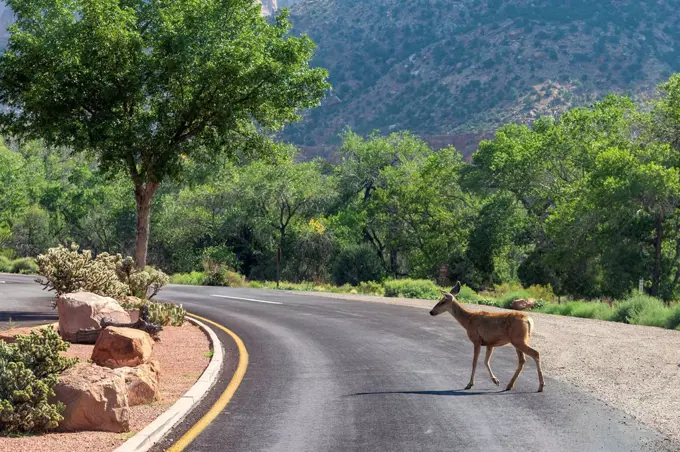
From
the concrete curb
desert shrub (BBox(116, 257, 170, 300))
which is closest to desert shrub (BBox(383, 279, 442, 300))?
desert shrub (BBox(116, 257, 170, 300))

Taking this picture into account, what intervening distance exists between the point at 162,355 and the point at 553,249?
3326 centimetres

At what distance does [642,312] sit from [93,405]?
60.2 feet

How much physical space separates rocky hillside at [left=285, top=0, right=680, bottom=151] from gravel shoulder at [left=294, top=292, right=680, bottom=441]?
8648 cm

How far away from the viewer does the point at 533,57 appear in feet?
389

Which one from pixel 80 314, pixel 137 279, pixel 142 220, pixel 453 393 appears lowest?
pixel 453 393

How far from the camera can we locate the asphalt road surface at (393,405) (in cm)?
751

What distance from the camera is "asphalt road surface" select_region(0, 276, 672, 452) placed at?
7508mm

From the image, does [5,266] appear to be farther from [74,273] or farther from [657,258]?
[657,258]

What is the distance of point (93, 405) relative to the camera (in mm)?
7551

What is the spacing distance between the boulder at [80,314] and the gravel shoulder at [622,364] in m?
7.50

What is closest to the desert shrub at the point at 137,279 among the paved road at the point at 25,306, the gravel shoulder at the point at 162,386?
the gravel shoulder at the point at 162,386

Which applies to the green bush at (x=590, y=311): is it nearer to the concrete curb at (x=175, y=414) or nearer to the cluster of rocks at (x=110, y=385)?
the concrete curb at (x=175, y=414)

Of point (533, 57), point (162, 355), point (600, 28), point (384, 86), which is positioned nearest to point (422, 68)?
point (384, 86)

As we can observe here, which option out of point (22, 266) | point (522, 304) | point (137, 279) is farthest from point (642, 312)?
point (22, 266)
